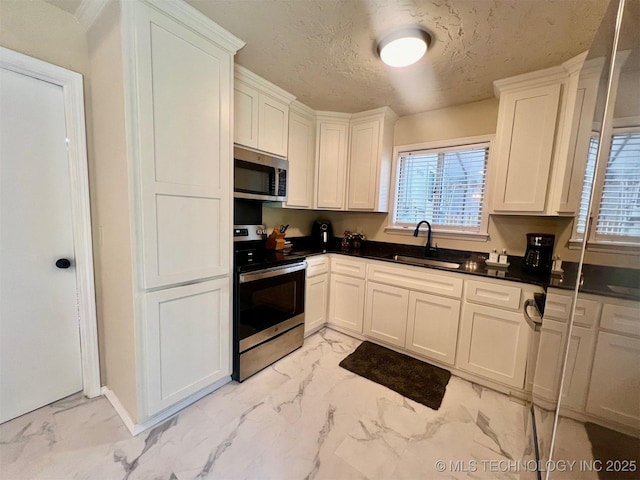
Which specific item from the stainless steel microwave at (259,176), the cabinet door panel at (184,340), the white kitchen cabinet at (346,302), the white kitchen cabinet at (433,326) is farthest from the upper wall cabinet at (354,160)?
the cabinet door panel at (184,340)

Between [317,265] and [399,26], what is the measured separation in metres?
1.97

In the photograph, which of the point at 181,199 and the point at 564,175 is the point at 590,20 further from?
the point at 181,199

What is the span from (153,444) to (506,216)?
3.11 meters

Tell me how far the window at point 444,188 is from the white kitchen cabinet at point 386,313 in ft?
2.85

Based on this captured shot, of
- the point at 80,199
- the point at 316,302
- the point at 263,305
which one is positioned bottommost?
the point at 316,302

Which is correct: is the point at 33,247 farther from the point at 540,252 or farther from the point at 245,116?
the point at 540,252

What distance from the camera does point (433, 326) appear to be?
2.18 m

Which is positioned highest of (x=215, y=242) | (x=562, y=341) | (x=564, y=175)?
(x=564, y=175)

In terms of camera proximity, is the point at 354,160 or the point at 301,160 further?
the point at 354,160

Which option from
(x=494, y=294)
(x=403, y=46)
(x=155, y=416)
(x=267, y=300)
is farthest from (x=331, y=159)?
(x=155, y=416)

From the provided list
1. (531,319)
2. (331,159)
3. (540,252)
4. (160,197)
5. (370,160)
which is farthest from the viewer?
(331,159)

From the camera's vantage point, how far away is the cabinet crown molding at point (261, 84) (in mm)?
1979

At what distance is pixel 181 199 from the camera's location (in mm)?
1498

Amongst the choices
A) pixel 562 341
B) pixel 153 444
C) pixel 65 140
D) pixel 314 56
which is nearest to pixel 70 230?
pixel 65 140
